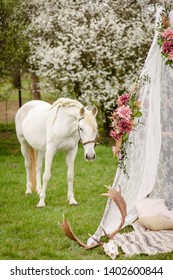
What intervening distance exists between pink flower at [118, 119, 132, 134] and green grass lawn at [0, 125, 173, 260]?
1.37m

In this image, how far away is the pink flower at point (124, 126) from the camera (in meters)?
6.00

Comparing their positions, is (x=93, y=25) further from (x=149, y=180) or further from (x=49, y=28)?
(x=149, y=180)

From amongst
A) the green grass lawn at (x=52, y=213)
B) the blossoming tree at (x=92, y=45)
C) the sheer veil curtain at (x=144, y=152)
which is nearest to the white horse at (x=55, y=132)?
the green grass lawn at (x=52, y=213)

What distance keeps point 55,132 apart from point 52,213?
1.32 m

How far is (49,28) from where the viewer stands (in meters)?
17.8

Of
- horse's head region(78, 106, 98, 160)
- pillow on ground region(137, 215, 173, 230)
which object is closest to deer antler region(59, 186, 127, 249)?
pillow on ground region(137, 215, 173, 230)

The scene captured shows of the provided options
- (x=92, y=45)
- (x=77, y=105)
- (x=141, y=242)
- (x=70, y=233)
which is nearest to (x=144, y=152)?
(x=141, y=242)

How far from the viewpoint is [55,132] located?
28.2 feet

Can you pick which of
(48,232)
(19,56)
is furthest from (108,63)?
(48,232)

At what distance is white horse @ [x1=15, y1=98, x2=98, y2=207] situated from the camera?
7.79m

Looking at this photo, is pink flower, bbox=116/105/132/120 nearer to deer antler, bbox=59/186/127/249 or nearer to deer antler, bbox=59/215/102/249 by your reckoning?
deer antler, bbox=59/186/127/249

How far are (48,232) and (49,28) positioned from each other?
1184cm

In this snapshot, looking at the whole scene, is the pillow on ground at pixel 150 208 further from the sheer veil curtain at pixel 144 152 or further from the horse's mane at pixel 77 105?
the horse's mane at pixel 77 105

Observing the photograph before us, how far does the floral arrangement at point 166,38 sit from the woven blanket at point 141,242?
207cm
